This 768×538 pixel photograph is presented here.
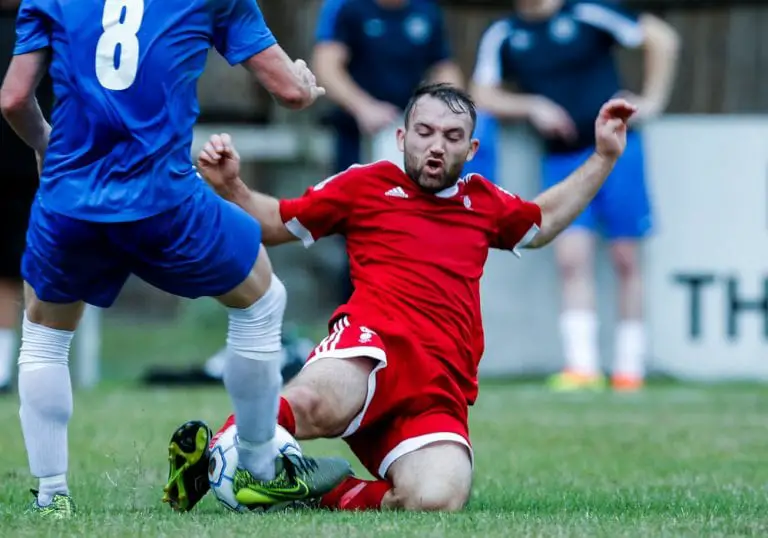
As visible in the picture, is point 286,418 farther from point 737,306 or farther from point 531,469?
point 737,306

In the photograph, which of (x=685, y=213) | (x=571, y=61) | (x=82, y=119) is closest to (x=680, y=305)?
(x=685, y=213)

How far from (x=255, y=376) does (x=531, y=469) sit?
1.85m

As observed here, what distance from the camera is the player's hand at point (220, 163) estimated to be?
4.88 meters

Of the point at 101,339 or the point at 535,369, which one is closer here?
the point at 535,369

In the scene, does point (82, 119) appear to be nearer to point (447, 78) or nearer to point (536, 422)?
point (536, 422)

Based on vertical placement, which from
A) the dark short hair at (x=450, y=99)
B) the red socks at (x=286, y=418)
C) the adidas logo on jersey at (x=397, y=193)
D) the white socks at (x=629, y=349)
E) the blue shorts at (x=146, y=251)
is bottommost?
the white socks at (x=629, y=349)

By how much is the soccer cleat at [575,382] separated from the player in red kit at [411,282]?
4237 millimetres

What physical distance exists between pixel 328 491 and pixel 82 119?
135 centimetres

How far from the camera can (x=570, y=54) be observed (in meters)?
10.1

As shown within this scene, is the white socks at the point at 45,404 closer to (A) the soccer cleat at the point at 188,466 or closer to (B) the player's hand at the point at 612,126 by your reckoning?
(A) the soccer cleat at the point at 188,466

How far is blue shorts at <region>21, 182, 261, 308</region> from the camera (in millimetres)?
4316

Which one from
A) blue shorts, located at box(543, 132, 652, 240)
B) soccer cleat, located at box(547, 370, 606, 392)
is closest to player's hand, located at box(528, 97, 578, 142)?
blue shorts, located at box(543, 132, 652, 240)

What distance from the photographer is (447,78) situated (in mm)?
9961

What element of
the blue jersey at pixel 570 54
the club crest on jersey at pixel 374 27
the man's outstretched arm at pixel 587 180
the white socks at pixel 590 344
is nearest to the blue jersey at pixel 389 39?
the club crest on jersey at pixel 374 27
